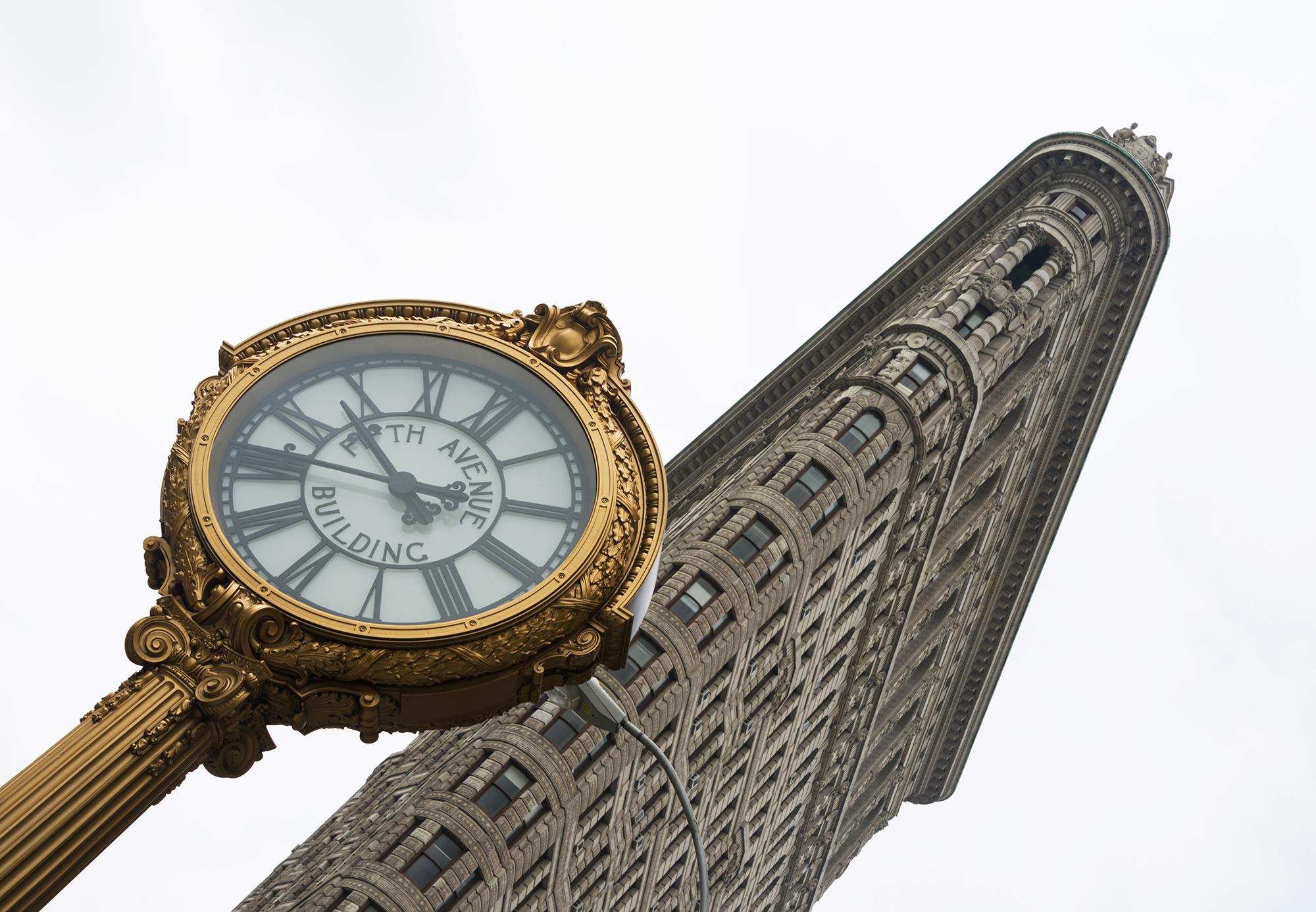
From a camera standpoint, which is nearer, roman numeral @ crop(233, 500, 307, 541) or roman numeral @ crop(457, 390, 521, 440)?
roman numeral @ crop(233, 500, 307, 541)

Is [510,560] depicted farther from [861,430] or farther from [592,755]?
[861,430]

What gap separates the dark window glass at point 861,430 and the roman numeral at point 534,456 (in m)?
32.7

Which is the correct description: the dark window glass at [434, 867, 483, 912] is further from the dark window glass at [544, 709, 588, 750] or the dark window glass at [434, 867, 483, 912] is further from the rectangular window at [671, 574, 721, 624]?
the rectangular window at [671, 574, 721, 624]

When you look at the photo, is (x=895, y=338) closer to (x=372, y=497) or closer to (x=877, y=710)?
(x=877, y=710)

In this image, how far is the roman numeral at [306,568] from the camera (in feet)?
27.3

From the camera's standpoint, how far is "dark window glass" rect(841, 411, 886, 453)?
42.1 m

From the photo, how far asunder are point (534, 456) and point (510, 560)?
85 cm

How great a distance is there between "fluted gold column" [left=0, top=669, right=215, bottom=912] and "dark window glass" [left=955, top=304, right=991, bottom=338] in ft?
136

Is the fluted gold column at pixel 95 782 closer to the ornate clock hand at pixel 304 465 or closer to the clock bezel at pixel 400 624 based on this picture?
the clock bezel at pixel 400 624

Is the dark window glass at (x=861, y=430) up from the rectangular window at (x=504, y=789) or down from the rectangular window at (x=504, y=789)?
up

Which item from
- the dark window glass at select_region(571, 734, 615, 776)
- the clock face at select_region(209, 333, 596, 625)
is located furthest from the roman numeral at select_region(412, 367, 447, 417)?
the dark window glass at select_region(571, 734, 615, 776)

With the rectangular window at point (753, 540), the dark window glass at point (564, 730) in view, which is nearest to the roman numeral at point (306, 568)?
the dark window glass at point (564, 730)

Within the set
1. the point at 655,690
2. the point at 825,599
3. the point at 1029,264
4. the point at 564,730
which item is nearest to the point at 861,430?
the point at 825,599

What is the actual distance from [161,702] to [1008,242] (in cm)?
4657
